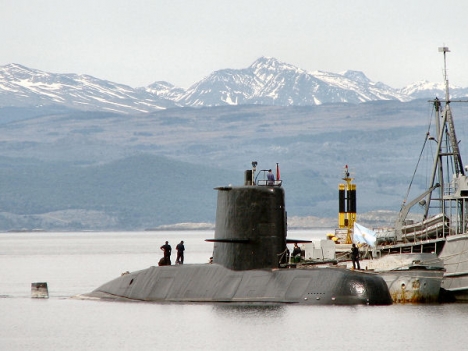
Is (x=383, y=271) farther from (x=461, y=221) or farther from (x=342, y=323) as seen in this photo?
(x=342, y=323)

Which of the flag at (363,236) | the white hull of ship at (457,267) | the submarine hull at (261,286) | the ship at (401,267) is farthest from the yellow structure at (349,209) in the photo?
the submarine hull at (261,286)

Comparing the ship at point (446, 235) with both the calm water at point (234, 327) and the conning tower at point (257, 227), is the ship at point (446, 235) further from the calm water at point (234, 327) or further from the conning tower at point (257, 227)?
the conning tower at point (257, 227)

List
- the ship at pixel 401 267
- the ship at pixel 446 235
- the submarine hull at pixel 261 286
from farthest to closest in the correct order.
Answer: the ship at pixel 446 235, the ship at pixel 401 267, the submarine hull at pixel 261 286

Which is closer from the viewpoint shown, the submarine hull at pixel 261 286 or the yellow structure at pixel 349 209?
the submarine hull at pixel 261 286

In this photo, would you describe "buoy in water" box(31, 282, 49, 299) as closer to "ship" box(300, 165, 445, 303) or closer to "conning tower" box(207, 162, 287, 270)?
"ship" box(300, 165, 445, 303)

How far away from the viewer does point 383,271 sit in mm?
44250

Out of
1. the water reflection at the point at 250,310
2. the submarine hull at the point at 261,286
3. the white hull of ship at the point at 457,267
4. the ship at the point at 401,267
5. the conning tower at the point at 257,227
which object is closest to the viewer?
the submarine hull at the point at 261,286

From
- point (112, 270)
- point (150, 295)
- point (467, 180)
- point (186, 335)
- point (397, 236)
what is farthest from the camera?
point (112, 270)

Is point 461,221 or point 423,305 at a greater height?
point 461,221

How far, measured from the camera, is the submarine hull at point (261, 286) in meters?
36.0

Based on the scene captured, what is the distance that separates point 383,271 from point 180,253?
7.67 m

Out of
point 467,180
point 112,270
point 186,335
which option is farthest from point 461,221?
point 112,270

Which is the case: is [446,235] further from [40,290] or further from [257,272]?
[40,290]

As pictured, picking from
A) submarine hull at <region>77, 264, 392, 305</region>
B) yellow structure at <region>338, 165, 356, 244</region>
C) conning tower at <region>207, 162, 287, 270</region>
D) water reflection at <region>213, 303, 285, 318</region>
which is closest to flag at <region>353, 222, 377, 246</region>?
yellow structure at <region>338, 165, 356, 244</region>
